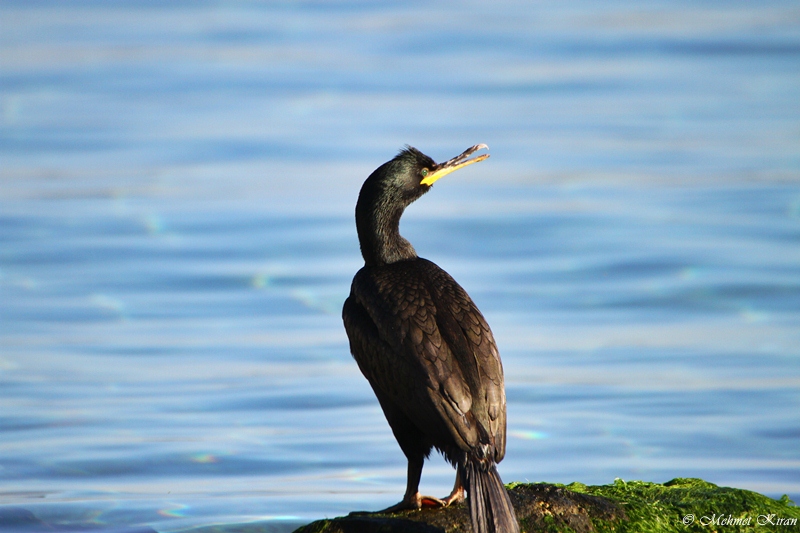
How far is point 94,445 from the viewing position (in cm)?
1148

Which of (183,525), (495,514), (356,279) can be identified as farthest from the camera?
(183,525)

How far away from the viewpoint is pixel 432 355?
20.7 feet

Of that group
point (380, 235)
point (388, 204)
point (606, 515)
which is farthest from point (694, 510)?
point (388, 204)

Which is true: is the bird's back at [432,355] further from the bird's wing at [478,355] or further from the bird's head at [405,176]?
the bird's head at [405,176]

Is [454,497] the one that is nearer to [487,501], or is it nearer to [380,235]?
[487,501]

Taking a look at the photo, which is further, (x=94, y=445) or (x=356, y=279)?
(x=94, y=445)

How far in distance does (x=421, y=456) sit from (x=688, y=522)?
4.56ft

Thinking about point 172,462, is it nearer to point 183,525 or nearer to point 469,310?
point 183,525

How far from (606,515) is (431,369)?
3.66ft

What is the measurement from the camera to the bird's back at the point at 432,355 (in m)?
6.11

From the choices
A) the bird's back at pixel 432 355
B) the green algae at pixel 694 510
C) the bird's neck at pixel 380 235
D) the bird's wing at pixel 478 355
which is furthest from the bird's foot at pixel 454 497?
the bird's neck at pixel 380 235

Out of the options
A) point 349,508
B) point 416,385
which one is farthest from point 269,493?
point 416,385

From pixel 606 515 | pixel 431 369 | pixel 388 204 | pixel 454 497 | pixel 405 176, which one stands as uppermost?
pixel 405 176

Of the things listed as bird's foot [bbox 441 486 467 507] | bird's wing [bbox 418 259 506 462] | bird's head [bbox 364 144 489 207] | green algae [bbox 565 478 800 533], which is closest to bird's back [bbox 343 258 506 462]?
bird's wing [bbox 418 259 506 462]
